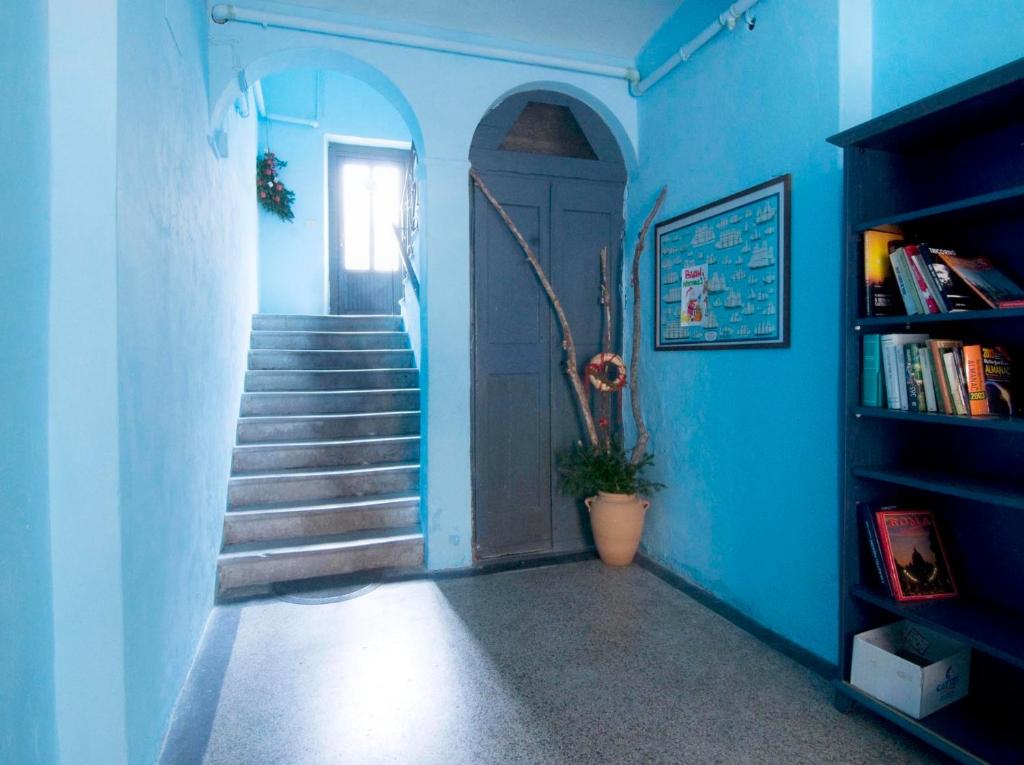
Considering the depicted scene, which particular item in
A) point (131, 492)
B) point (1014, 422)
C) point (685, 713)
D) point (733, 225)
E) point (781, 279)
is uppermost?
point (733, 225)

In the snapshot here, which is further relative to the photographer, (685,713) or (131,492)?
(685,713)

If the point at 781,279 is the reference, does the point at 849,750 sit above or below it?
below

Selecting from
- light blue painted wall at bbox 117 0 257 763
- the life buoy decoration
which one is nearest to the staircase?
light blue painted wall at bbox 117 0 257 763

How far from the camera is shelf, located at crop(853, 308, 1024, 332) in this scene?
4.86ft

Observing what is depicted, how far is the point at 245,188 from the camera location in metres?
4.37

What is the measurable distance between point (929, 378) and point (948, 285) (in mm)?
268

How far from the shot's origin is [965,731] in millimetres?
1639

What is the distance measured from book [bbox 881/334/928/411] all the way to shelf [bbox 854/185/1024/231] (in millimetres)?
344

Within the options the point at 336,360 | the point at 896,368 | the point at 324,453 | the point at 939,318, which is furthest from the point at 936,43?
the point at 336,360

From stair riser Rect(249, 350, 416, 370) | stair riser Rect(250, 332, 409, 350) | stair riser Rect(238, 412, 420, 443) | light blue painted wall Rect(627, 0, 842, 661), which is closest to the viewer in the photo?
light blue painted wall Rect(627, 0, 842, 661)

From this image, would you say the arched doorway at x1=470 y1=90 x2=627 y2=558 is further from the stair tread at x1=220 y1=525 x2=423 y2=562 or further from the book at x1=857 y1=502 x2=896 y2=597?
the book at x1=857 y1=502 x2=896 y2=597

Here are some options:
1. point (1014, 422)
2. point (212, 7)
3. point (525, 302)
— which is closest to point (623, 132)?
point (525, 302)

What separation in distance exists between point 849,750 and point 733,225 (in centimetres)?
202

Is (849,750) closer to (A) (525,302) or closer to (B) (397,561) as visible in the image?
A: (B) (397,561)
